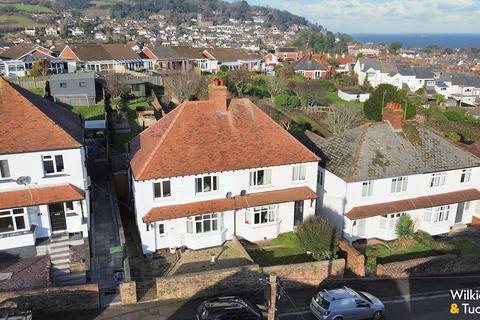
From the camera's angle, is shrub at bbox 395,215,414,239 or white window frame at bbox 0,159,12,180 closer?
white window frame at bbox 0,159,12,180

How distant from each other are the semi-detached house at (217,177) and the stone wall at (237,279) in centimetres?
419

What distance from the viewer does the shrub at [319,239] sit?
78.5 feet

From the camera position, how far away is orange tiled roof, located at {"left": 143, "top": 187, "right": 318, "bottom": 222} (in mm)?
23531

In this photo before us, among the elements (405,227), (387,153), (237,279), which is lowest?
(405,227)

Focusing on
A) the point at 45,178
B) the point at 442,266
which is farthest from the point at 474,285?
the point at 45,178

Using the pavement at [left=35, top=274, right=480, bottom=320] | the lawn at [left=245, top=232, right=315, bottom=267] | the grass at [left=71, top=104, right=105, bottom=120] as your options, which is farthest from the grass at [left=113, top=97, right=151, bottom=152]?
the pavement at [left=35, top=274, right=480, bottom=320]

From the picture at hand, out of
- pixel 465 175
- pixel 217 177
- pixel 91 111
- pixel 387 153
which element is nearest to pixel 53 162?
pixel 217 177

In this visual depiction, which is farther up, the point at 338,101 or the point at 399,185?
the point at 399,185

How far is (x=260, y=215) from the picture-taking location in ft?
85.2

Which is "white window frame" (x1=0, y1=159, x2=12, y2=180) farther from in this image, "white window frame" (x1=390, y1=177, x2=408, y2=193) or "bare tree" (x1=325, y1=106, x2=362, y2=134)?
"bare tree" (x1=325, y1=106, x2=362, y2=134)

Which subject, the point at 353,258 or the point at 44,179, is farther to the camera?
the point at 353,258

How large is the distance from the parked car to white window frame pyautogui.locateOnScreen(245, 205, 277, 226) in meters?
6.90

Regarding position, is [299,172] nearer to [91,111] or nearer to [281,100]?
[91,111]

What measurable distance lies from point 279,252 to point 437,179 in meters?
13.2
